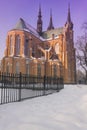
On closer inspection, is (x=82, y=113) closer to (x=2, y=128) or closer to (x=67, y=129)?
(x=67, y=129)

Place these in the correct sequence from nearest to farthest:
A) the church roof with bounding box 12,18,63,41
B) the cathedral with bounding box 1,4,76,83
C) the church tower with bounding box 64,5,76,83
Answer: the cathedral with bounding box 1,4,76,83 < the church tower with bounding box 64,5,76,83 < the church roof with bounding box 12,18,63,41

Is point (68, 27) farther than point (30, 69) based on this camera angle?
Yes

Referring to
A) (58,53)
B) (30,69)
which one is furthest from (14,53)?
(58,53)

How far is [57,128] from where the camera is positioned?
6.37m

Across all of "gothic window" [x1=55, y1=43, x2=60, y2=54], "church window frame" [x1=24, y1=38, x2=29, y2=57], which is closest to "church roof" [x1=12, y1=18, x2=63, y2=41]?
"church window frame" [x1=24, y1=38, x2=29, y2=57]

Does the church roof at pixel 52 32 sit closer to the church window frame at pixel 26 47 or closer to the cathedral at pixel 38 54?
the cathedral at pixel 38 54

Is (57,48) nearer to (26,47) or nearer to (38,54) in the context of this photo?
(38,54)

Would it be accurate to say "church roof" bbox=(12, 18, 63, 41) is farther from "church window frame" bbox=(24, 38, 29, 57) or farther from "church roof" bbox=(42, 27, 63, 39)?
"church window frame" bbox=(24, 38, 29, 57)

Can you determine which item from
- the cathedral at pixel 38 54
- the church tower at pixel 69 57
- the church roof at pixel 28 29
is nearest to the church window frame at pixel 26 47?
the cathedral at pixel 38 54

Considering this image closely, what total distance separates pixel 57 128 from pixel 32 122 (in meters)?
0.98

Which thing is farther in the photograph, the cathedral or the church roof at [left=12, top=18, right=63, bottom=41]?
the church roof at [left=12, top=18, right=63, bottom=41]

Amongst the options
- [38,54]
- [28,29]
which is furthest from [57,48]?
[28,29]

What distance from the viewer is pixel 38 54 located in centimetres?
6569

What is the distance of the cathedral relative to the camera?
54.8 metres
